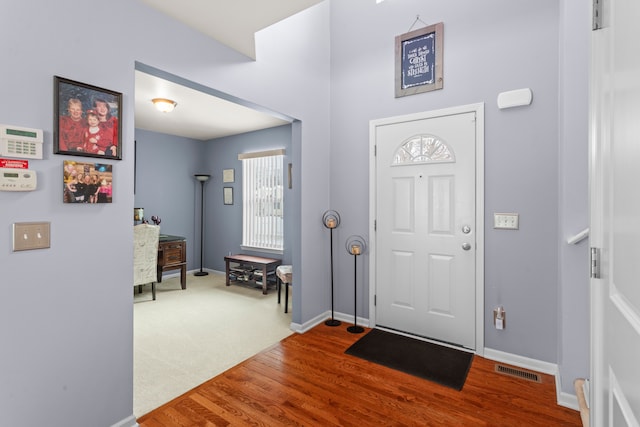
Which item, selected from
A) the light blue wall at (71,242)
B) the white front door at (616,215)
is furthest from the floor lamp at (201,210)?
the white front door at (616,215)

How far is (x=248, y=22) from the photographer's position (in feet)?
6.89

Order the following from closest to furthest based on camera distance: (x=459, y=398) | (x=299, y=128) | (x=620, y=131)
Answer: (x=620, y=131), (x=459, y=398), (x=299, y=128)

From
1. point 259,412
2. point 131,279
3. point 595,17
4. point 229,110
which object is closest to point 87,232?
point 131,279

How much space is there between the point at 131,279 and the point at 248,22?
5.85 feet

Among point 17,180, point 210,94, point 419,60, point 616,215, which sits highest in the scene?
point 419,60

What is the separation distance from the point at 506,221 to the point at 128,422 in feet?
9.69

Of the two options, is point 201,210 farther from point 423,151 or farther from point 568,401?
point 568,401

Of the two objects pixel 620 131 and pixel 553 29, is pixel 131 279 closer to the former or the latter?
pixel 620 131

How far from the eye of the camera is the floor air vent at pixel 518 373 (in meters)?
2.36

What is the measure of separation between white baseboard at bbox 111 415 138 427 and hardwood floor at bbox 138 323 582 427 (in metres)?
0.07

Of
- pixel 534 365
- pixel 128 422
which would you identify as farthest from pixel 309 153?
pixel 534 365

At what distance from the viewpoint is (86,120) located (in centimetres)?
162

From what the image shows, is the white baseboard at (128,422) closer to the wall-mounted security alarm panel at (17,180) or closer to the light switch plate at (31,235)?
the light switch plate at (31,235)

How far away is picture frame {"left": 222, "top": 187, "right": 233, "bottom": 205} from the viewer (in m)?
5.80
